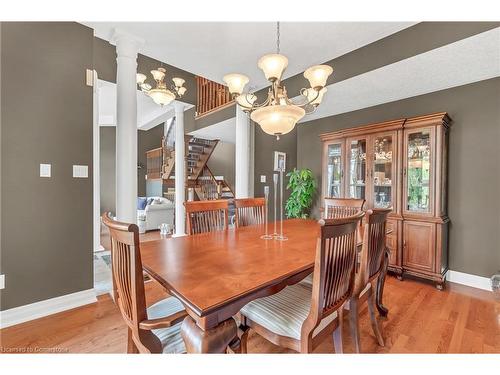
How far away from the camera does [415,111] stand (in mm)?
2979

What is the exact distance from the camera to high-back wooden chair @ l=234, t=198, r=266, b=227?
235 centimetres

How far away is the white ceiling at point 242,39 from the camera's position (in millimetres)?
2195

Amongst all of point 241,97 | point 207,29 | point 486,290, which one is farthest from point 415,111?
point 207,29

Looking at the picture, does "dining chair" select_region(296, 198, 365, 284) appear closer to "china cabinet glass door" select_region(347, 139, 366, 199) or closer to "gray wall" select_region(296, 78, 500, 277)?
"china cabinet glass door" select_region(347, 139, 366, 199)

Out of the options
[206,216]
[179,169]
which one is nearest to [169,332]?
[206,216]

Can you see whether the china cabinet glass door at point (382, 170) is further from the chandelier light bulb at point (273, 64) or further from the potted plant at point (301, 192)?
the chandelier light bulb at point (273, 64)

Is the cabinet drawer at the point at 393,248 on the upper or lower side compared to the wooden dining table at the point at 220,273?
lower

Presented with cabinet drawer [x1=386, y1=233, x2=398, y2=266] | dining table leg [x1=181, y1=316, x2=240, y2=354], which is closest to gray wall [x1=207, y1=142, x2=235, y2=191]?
cabinet drawer [x1=386, y1=233, x2=398, y2=266]

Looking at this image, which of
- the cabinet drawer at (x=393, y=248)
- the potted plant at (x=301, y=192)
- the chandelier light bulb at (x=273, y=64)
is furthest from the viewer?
the potted plant at (x=301, y=192)

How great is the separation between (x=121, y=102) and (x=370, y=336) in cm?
299

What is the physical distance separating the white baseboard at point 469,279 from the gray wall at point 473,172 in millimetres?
44

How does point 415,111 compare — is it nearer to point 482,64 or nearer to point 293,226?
point 482,64

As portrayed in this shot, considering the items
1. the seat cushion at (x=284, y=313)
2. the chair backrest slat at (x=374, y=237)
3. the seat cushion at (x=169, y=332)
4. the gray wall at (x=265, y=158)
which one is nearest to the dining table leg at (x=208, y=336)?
the seat cushion at (x=169, y=332)

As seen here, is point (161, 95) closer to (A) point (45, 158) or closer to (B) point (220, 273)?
(A) point (45, 158)
